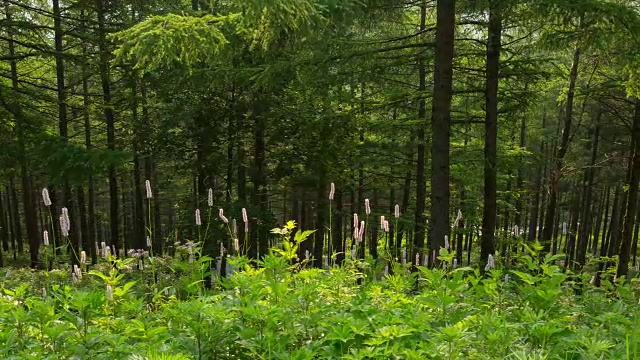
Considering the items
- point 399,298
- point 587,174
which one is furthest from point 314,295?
point 587,174

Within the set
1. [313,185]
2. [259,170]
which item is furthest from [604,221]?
[259,170]

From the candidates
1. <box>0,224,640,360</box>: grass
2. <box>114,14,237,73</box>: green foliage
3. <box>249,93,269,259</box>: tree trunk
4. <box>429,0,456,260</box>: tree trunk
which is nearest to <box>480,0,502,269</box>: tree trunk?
<box>429,0,456,260</box>: tree trunk

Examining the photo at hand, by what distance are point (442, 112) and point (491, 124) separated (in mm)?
2643

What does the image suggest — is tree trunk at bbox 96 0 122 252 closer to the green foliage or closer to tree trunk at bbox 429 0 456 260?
the green foliage

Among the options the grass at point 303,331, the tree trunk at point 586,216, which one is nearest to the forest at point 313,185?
the grass at point 303,331

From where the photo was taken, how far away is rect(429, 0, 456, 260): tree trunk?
6637 millimetres

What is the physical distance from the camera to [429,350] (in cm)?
224

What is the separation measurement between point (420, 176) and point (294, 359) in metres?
12.8

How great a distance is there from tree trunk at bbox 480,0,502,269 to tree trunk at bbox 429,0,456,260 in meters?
1.44

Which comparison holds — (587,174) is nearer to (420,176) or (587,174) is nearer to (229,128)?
(420,176)

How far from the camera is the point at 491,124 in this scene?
8.91 meters

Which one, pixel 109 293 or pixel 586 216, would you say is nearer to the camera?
pixel 109 293

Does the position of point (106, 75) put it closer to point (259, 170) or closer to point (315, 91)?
point (259, 170)

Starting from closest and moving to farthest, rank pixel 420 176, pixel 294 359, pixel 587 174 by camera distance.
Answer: pixel 294 359 < pixel 420 176 < pixel 587 174
